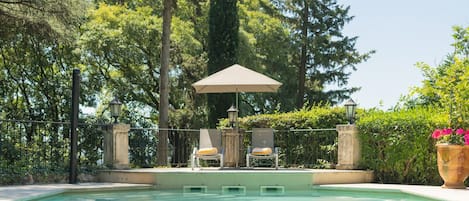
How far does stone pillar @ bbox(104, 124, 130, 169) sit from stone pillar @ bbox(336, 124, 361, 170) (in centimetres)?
424

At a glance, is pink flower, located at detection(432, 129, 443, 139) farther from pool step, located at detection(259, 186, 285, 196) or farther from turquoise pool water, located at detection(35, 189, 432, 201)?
pool step, located at detection(259, 186, 285, 196)

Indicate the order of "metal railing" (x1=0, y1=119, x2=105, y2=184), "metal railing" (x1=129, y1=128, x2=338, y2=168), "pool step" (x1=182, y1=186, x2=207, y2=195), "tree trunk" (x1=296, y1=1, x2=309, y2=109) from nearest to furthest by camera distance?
"pool step" (x1=182, y1=186, x2=207, y2=195) → "metal railing" (x1=0, y1=119, x2=105, y2=184) → "metal railing" (x1=129, y1=128, x2=338, y2=168) → "tree trunk" (x1=296, y1=1, x2=309, y2=109)

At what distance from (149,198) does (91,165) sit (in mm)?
3621

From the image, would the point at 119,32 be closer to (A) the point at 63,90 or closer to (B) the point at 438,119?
(A) the point at 63,90

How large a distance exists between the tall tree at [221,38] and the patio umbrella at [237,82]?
25.0 feet

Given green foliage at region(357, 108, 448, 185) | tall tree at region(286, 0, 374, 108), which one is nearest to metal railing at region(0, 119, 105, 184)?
green foliage at region(357, 108, 448, 185)

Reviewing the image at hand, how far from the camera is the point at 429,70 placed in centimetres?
1156

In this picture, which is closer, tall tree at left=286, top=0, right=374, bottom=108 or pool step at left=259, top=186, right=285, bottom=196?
pool step at left=259, top=186, right=285, bottom=196

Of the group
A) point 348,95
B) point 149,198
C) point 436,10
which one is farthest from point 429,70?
point 348,95

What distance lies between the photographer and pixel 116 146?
38.2 ft

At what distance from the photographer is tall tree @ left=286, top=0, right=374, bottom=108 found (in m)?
27.8

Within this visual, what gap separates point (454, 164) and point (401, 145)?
1.33m

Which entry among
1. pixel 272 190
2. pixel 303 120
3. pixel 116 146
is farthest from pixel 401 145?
pixel 116 146

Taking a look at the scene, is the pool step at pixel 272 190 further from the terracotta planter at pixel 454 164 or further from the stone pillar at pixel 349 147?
the terracotta planter at pixel 454 164
